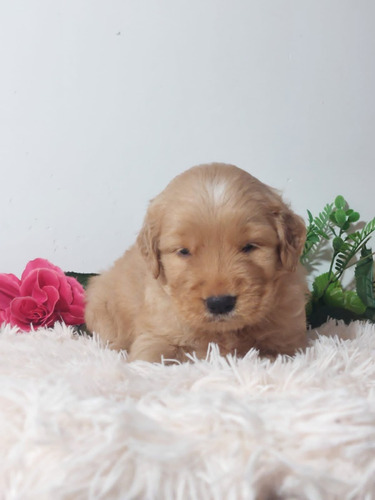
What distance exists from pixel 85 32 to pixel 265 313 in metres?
1.81

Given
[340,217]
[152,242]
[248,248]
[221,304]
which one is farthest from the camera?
[340,217]

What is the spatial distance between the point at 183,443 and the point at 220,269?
62cm

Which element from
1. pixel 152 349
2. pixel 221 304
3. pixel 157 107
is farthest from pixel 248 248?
pixel 157 107

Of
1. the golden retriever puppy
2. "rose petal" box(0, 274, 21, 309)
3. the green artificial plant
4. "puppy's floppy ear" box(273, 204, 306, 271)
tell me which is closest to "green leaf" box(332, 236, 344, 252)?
the green artificial plant

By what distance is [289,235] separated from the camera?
1.55m

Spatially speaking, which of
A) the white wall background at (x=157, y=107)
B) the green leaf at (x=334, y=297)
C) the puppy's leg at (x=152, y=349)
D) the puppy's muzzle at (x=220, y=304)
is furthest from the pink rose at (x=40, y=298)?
the green leaf at (x=334, y=297)

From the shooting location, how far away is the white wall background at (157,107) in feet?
8.06

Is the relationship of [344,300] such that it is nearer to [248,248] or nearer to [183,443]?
[248,248]

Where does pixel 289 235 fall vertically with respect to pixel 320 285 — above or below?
above

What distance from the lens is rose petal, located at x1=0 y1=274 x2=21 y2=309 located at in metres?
2.21

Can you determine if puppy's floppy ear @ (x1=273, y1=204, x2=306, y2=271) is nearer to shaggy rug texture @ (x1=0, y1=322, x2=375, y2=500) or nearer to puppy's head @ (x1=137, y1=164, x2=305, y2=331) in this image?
puppy's head @ (x1=137, y1=164, x2=305, y2=331)

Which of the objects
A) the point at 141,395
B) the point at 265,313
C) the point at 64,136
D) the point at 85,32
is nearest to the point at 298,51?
the point at 85,32

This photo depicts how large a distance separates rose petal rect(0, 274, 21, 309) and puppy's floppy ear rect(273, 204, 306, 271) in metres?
1.33

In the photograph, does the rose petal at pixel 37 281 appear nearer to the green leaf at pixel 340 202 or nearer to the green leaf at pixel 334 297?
the green leaf at pixel 334 297
